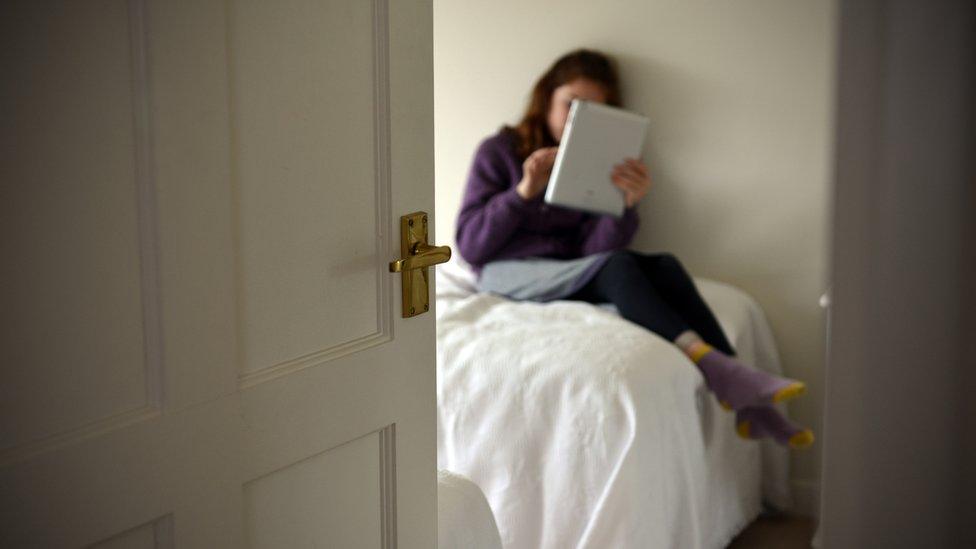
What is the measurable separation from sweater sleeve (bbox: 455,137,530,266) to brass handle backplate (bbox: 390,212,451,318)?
1.40 meters

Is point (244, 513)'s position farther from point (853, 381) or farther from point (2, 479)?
point (853, 381)

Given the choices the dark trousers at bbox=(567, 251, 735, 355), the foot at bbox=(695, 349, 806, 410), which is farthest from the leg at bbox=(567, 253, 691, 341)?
the foot at bbox=(695, 349, 806, 410)

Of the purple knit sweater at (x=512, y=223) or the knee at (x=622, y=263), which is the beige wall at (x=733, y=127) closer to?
the purple knit sweater at (x=512, y=223)

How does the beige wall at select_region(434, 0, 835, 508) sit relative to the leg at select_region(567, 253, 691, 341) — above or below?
above

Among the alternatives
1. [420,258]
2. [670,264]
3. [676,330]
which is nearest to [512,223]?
[670,264]

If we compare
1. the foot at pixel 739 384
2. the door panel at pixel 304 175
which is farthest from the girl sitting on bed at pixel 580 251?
Result: the door panel at pixel 304 175

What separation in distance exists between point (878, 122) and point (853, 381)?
124 millimetres

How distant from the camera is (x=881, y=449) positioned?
1.55 ft

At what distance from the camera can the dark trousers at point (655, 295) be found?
2.24m

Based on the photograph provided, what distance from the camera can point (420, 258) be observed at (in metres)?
1.13

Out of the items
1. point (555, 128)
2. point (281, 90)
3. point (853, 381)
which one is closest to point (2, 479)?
point (281, 90)

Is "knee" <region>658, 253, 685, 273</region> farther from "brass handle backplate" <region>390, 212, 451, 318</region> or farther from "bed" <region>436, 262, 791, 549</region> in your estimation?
"brass handle backplate" <region>390, 212, 451, 318</region>

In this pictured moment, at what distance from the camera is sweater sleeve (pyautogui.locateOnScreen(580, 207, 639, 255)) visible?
264 cm

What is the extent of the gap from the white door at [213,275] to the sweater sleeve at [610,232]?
151 centimetres
